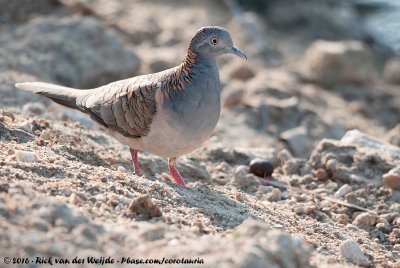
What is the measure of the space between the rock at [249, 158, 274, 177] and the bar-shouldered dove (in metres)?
0.99

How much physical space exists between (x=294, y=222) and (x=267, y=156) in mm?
1827

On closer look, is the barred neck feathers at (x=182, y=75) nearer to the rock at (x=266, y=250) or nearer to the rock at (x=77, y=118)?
the rock at (x=266, y=250)

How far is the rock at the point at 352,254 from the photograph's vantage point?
12.5 feet

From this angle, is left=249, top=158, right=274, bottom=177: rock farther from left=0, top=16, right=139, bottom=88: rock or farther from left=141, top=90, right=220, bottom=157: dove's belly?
left=0, top=16, right=139, bottom=88: rock

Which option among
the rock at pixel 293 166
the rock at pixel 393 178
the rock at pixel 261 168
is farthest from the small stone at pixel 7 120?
the rock at pixel 393 178

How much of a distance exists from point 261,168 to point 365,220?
127cm

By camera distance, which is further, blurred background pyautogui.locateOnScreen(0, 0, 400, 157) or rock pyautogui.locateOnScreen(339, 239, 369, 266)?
blurred background pyautogui.locateOnScreen(0, 0, 400, 157)

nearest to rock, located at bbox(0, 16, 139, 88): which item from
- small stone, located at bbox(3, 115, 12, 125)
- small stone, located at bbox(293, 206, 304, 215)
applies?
small stone, located at bbox(3, 115, 12, 125)

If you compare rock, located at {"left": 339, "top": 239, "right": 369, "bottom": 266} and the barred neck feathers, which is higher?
the barred neck feathers

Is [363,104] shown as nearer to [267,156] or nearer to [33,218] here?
[267,156]

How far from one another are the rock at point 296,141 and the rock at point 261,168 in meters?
1.50

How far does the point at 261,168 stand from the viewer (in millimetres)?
5633

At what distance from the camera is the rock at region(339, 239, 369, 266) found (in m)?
3.81

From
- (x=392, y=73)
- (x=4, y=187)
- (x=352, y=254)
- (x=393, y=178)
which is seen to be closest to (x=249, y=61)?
(x=392, y=73)
